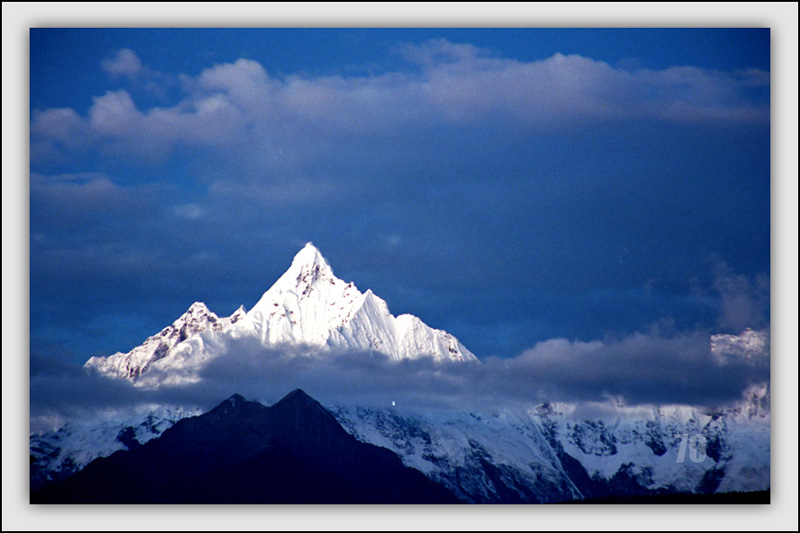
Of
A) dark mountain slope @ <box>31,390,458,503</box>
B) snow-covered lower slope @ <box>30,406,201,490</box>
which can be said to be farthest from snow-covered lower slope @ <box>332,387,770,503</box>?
snow-covered lower slope @ <box>30,406,201,490</box>

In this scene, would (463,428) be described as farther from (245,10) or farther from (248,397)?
(245,10)

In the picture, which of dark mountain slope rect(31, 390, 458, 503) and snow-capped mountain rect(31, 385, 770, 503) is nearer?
snow-capped mountain rect(31, 385, 770, 503)

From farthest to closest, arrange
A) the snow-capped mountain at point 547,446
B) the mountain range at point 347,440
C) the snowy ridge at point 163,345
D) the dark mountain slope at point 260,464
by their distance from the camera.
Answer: the dark mountain slope at point 260,464
the snowy ridge at point 163,345
the mountain range at point 347,440
the snow-capped mountain at point 547,446

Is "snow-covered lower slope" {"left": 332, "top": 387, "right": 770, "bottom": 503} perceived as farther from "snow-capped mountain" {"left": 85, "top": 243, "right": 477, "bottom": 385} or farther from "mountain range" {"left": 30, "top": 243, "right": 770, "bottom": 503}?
"snow-capped mountain" {"left": 85, "top": 243, "right": 477, "bottom": 385}

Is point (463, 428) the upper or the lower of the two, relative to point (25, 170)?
lower

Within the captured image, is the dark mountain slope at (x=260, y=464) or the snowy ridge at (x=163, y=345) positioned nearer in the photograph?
the snowy ridge at (x=163, y=345)

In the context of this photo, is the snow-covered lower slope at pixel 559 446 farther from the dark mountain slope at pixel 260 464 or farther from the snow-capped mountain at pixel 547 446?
the dark mountain slope at pixel 260 464

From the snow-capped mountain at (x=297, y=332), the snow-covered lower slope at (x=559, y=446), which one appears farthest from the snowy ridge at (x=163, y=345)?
the snow-covered lower slope at (x=559, y=446)

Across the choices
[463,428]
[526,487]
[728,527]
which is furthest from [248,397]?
[526,487]

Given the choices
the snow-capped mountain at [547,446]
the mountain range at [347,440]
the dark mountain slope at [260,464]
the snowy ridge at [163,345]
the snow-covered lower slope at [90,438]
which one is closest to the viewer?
the snow-covered lower slope at [90,438]
